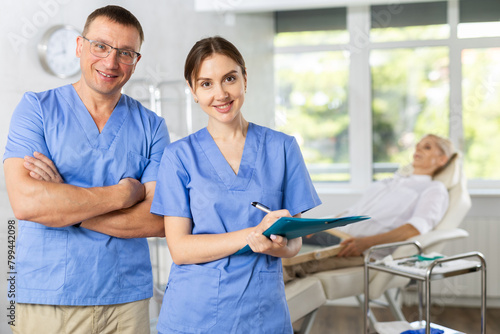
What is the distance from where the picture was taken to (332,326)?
3605mm

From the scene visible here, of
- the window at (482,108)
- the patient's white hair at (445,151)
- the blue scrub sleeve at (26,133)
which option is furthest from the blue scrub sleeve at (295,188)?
the window at (482,108)

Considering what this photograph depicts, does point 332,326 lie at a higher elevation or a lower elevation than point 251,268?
lower

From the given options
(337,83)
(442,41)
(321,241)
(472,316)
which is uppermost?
(442,41)

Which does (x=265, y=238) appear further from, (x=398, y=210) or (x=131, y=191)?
(x=398, y=210)

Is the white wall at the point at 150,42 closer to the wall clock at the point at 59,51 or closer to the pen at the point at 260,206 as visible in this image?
the wall clock at the point at 59,51

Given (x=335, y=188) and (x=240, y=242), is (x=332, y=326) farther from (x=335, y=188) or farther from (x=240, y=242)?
(x=240, y=242)

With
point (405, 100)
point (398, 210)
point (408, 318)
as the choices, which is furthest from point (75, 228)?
point (405, 100)

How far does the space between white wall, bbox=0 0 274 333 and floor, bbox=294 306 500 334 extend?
1.58 meters

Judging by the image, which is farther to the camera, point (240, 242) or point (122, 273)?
point (122, 273)

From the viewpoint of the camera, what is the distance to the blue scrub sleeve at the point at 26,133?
133 centimetres

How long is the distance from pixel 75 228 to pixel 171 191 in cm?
30

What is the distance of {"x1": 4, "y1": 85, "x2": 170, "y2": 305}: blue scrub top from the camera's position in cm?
135

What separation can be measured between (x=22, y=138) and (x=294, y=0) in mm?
2958

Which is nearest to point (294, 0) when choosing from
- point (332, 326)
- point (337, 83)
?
point (337, 83)
